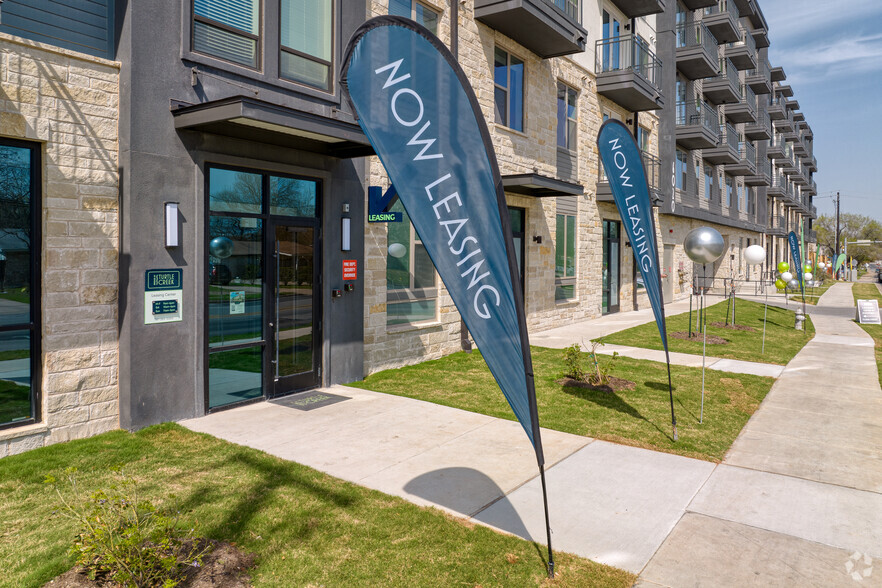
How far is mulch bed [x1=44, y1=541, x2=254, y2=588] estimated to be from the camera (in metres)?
3.43

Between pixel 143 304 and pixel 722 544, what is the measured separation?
5.95m

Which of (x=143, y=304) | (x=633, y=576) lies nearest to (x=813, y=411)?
(x=633, y=576)

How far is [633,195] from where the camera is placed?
646 cm

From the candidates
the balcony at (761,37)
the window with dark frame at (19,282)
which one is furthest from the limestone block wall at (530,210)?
the balcony at (761,37)

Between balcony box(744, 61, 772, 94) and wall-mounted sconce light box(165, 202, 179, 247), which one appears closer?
wall-mounted sconce light box(165, 202, 179, 247)

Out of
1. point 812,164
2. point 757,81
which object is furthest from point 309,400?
point 812,164

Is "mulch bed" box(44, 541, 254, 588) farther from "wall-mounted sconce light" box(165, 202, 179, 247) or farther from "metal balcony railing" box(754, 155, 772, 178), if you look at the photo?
"metal balcony railing" box(754, 155, 772, 178)

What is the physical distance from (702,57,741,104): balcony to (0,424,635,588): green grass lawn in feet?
97.0

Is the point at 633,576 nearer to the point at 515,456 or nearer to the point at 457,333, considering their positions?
the point at 515,456

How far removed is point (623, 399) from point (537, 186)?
5.76m

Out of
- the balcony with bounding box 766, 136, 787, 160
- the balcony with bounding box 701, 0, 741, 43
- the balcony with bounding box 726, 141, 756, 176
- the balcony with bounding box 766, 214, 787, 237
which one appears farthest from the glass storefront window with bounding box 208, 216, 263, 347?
the balcony with bounding box 766, 136, 787, 160

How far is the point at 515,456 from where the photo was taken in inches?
232

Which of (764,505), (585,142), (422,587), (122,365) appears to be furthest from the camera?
(585,142)

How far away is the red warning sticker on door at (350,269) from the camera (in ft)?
28.8
